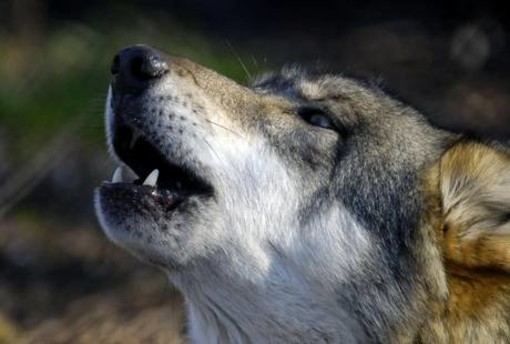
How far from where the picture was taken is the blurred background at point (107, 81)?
8234 mm

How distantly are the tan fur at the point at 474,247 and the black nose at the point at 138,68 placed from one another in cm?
108

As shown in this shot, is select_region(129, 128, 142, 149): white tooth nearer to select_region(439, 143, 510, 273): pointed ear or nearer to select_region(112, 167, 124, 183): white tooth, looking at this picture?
select_region(112, 167, 124, 183): white tooth

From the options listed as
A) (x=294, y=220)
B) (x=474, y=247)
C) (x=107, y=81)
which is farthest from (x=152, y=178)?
(x=107, y=81)

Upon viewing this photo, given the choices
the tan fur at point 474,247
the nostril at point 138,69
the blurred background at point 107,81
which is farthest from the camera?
the blurred background at point 107,81

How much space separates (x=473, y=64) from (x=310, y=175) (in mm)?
8337

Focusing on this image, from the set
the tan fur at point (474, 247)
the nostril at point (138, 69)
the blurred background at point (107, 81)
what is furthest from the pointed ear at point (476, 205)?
the blurred background at point (107, 81)

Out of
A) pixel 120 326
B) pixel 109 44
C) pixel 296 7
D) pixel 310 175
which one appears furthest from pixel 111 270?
pixel 296 7

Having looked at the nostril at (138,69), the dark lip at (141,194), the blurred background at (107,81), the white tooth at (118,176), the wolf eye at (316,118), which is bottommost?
the blurred background at (107,81)

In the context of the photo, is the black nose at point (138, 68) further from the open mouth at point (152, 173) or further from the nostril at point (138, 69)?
the open mouth at point (152, 173)

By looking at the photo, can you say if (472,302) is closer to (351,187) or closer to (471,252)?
(471,252)

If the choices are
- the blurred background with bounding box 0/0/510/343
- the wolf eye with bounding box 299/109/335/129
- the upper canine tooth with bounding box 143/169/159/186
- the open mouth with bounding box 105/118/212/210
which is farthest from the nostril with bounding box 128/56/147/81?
the blurred background with bounding box 0/0/510/343

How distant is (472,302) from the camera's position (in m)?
5.10

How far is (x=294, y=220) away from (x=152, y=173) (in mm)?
533

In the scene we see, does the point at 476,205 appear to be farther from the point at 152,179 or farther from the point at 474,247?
the point at 152,179
